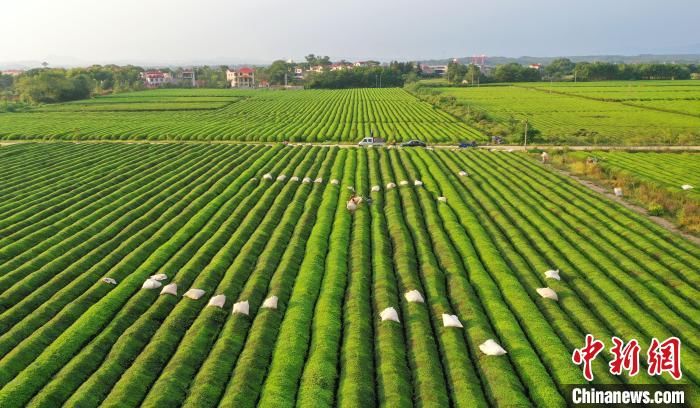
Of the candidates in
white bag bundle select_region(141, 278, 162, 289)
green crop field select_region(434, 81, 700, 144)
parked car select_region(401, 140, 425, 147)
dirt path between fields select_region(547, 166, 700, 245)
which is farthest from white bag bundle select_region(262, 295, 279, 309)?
green crop field select_region(434, 81, 700, 144)

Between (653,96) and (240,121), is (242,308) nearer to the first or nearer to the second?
(240,121)

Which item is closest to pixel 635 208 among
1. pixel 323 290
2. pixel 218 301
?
pixel 323 290

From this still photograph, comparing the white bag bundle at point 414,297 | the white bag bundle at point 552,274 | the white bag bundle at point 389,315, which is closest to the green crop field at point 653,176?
the white bag bundle at point 552,274

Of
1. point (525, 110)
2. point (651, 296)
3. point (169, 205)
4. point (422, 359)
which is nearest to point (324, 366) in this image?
point (422, 359)

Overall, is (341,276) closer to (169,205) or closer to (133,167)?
(169,205)

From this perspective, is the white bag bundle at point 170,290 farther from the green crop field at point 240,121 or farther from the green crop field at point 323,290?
the green crop field at point 240,121

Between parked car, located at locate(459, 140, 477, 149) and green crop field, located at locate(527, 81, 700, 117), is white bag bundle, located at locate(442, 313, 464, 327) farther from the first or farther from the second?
green crop field, located at locate(527, 81, 700, 117)
